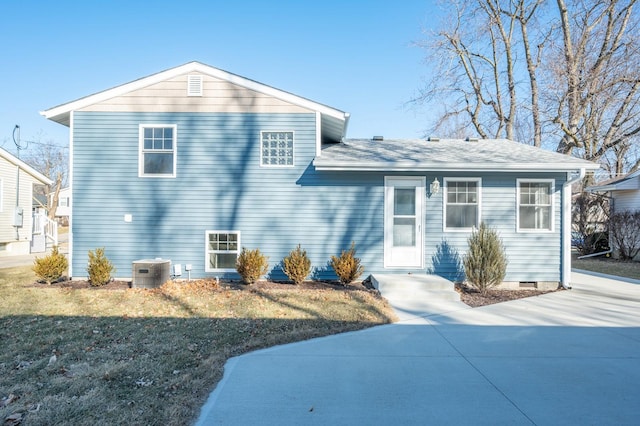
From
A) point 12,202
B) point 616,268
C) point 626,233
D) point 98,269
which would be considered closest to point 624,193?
point 626,233

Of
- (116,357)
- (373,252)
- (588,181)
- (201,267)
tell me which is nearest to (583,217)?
(588,181)

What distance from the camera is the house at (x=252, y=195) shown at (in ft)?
28.2

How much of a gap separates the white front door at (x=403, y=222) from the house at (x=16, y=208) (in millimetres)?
16427

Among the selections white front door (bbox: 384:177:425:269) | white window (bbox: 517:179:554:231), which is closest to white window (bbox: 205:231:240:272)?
white front door (bbox: 384:177:425:269)

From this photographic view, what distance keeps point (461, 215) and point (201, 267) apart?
20.2 ft

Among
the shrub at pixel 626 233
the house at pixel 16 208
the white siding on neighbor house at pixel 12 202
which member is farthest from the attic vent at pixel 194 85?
the shrub at pixel 626 233

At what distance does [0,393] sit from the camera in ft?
10.4

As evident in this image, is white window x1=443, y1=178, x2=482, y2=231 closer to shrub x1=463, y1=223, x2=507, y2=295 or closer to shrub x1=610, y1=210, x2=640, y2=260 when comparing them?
shrub x1=463, y1=223, x2=507, y2=295

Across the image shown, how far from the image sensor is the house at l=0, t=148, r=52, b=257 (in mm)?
16031

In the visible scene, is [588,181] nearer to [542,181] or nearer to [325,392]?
[542,181]

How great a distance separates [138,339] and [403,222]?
5985mm

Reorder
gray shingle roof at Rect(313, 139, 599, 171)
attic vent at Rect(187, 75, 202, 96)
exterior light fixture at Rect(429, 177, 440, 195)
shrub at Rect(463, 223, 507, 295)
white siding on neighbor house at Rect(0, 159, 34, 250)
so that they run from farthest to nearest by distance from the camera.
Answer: white siding on neighbor house at Rect(0, 159, 34, 250) < attic vent at Rect(187, 75, 202, 96) < exterior light fixture at Rect(429, 177, 440, 195) < gray shingle roof at Rect(313, 139, 599, 171) < shrub at Rect(463, 223, 507, 295)

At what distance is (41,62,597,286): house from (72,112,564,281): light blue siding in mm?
23

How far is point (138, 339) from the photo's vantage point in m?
4.63
